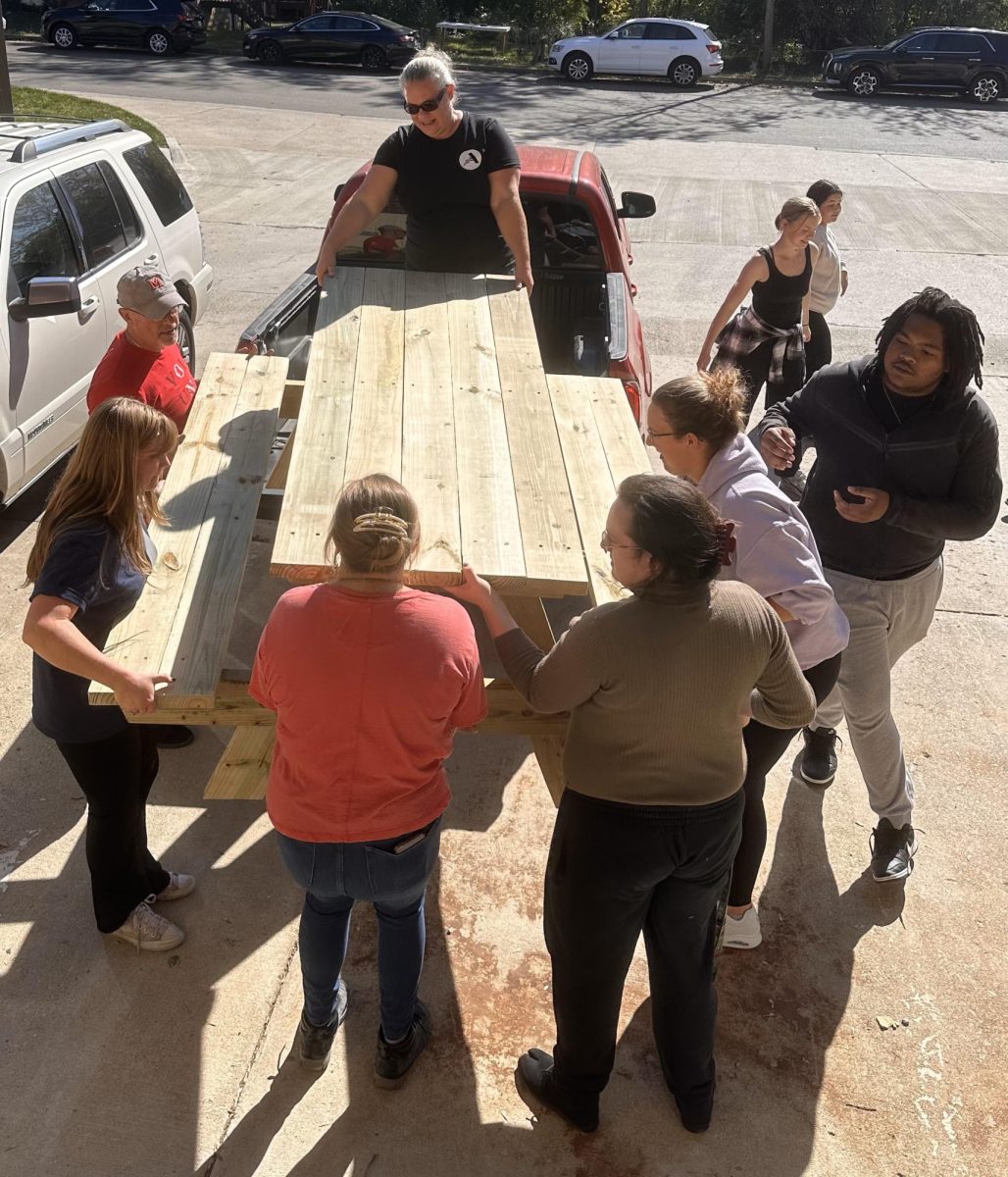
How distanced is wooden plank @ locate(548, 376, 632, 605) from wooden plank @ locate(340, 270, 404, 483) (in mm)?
591

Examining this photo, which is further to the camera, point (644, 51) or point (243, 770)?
point (644, 51)

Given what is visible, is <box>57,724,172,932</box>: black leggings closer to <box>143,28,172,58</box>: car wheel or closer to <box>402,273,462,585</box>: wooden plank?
<box>402,273,462,585</box>: wooden plank

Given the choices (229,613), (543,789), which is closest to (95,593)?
(229,613)

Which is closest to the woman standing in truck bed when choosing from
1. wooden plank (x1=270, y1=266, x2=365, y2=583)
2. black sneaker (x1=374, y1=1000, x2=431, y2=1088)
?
wooden plank (x1=270, y1=266, x2=365, y2=583)

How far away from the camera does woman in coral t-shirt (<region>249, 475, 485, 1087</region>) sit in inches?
95.7

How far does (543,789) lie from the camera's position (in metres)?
4.35

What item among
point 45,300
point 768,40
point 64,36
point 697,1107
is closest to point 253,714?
point 697,1107

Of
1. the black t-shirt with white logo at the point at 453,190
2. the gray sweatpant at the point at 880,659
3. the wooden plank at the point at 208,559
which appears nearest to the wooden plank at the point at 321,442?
the wooden plank at the point at 208,559

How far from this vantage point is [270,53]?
89.2 ft

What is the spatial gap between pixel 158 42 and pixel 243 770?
29.2 metres

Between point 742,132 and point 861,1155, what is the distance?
2079cm

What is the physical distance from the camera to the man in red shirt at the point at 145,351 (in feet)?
13.2

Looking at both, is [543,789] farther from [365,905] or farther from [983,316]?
[983,316]

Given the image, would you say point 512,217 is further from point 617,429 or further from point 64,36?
point 64,36
